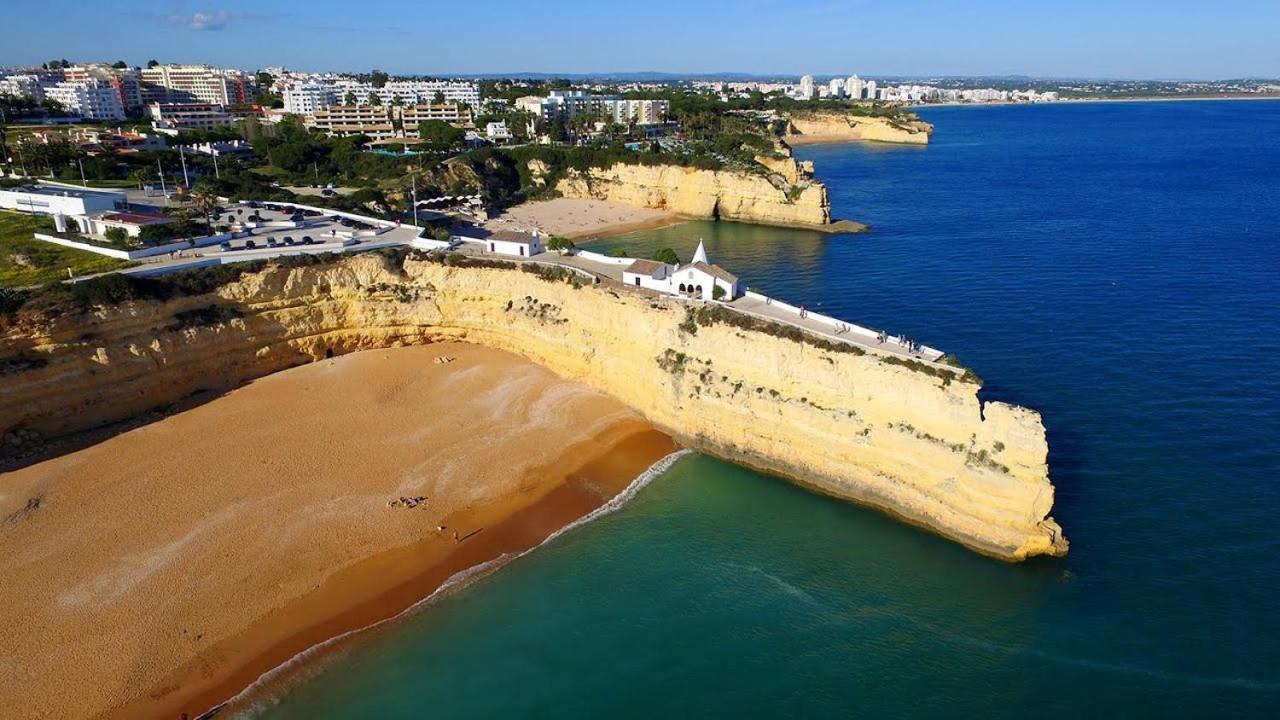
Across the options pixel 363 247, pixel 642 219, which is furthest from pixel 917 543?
pixel 642 219

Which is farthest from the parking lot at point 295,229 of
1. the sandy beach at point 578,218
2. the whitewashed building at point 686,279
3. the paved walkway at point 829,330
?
the paved walkway at point 829,330

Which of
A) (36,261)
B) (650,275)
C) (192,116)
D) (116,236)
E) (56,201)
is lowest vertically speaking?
(650,275)

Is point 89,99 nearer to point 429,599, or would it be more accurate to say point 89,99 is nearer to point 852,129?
point 429,599

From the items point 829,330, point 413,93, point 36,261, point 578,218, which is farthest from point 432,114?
point 829,330

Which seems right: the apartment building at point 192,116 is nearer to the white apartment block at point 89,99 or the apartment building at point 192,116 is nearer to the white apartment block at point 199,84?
the white apartment block at point 89,99

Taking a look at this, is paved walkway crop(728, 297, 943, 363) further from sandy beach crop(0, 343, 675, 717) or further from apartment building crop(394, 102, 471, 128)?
apartment building crop(394, 102, 471, 128)

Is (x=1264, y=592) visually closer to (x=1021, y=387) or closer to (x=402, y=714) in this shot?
(x=1021, y=387)
